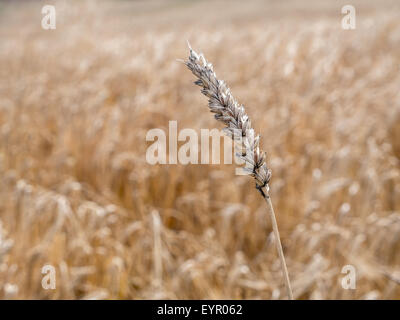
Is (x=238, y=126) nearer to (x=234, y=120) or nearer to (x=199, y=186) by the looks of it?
(x=234, y=120)

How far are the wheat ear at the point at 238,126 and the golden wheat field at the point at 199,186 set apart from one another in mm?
529

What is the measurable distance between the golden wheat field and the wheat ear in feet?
1.74

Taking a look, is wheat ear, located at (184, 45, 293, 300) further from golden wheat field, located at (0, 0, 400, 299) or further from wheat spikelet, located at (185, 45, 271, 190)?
golden wheat field, located at (0, 0, 400, 299)

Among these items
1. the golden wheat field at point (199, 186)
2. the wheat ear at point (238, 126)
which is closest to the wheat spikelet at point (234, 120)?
the wheat ear at point (238, 126)

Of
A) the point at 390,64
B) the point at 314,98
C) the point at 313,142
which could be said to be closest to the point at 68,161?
the point at 313,142

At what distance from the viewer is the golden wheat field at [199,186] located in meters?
1.40

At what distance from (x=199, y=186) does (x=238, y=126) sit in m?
1.52

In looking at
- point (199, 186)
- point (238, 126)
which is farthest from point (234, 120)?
point (199, 186)

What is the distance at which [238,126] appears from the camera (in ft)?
1.30

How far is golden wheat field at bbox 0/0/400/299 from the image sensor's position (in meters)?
1.40

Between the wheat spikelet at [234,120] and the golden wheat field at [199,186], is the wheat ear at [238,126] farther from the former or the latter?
the golden wheat field at [199,186]

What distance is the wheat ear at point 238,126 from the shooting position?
1.28ft

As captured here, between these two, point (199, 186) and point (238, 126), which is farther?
point (199, 186)

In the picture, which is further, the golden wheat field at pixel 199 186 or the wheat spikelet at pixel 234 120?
the golden wheat field at pixel 199 186
